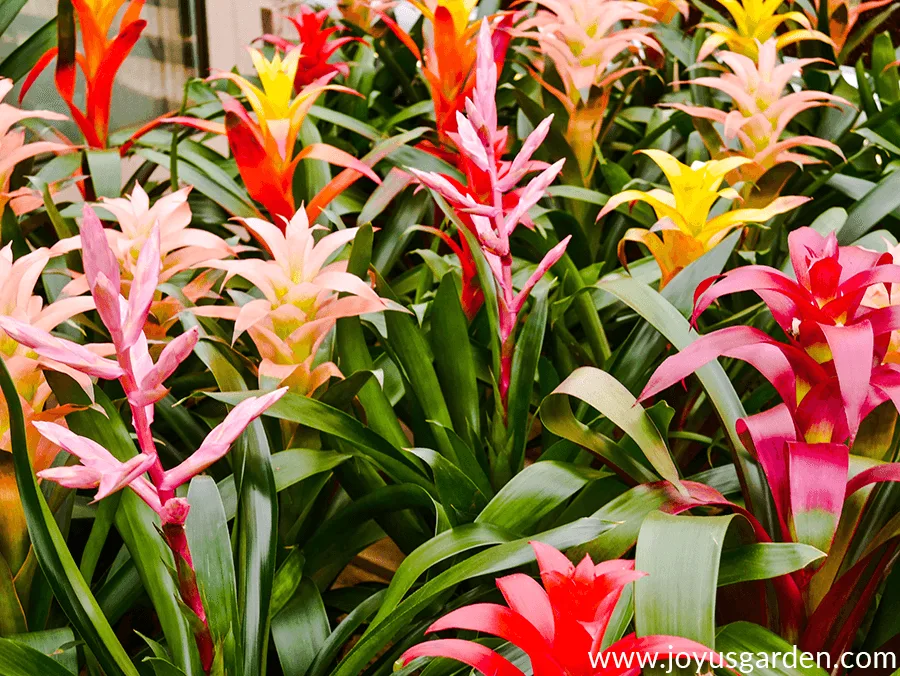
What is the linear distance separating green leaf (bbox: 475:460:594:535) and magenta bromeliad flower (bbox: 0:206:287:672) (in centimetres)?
30

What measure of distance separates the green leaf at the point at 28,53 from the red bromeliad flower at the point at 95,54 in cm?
19

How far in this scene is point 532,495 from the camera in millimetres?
727

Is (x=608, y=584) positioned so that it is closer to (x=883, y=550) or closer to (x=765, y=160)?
(x=883, y=550)

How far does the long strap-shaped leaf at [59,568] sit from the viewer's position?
547mm

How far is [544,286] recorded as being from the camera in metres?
0.94

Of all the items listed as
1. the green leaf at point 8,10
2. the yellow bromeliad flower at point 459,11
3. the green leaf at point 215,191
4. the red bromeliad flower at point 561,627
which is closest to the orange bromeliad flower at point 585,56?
the yellow bromeliad flower at point 459,11

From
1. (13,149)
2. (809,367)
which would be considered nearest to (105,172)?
(13,149)

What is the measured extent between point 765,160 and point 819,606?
724 mm

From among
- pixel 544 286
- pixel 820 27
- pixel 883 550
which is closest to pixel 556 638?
pixel 883 550

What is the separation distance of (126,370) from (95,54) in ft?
3.13

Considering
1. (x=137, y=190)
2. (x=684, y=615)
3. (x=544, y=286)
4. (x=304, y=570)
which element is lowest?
(x=304, y=570)

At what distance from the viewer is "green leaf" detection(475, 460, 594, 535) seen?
0.71 meters

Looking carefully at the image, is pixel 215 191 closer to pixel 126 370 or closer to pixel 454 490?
pixel 454 490

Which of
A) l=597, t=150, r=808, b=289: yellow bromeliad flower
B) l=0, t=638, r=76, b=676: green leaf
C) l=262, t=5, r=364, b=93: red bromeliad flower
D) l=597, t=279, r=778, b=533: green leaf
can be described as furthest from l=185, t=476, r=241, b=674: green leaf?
l=262, t=5, r=364, b=93: red bromeliad flower
